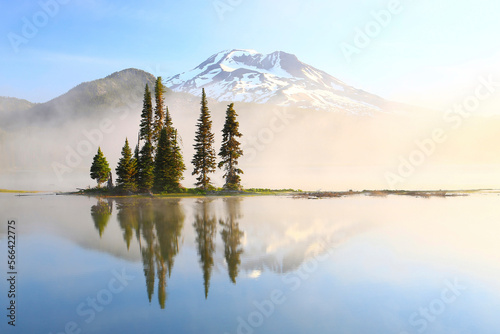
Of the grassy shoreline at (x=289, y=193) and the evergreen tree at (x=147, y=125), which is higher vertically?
the evergreen tree at (x=147, y=125)

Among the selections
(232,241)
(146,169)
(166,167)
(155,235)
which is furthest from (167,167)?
(232,241)

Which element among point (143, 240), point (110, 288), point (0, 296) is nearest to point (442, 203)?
point (143, 240)

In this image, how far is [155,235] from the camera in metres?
20.1

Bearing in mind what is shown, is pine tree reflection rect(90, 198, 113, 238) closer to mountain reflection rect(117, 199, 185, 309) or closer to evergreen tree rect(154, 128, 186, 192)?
mountain reflection rect(117, 199, 185, 309)

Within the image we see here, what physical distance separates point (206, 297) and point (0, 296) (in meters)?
6.92

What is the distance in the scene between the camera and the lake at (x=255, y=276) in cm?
1005

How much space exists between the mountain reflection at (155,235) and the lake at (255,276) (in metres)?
0.09

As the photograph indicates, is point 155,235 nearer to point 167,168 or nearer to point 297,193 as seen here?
point 167,168

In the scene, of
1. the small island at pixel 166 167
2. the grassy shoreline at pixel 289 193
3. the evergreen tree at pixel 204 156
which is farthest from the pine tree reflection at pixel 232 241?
the evergreen tree at pixel 204 156

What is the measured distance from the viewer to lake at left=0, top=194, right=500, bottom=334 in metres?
10.1

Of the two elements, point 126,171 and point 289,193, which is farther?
point 126,171

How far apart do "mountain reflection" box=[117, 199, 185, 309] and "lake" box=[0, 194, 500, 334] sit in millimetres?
88

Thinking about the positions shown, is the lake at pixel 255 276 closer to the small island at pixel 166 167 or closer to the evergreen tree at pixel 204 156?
the small island at pixel 166 167

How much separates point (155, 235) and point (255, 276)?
8.70 m
